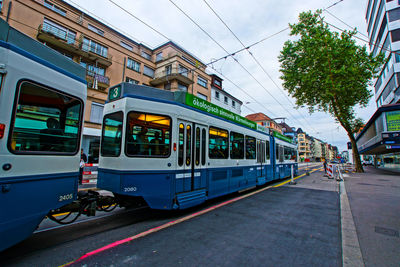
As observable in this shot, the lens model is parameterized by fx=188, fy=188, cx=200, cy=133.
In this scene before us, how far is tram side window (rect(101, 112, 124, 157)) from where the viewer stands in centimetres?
466

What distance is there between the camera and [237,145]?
7.95 metres

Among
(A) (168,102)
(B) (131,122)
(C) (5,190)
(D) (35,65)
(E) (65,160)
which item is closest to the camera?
(C) (5,190)

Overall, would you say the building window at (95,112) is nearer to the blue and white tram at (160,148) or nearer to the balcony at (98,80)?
the balcony at (98,80)

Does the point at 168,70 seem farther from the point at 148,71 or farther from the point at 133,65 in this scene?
the point at 133,65

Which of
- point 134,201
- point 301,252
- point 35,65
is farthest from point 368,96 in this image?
point 35,65

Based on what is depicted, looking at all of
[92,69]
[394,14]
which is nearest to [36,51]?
[92,69]

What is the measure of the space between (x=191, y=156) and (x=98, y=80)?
18.5 meters

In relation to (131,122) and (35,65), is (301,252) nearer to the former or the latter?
(131,122)

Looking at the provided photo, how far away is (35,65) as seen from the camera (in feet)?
9.77

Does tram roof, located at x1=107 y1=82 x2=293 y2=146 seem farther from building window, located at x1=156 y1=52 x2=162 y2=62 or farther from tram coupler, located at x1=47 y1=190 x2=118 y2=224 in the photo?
building window, located at x1=156 y1=52 x2=162 y2=62

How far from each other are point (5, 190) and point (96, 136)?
17.7 m

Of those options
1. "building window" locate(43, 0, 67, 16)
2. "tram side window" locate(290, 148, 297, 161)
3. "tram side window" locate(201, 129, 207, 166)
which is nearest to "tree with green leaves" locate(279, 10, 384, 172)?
"tram side window" locate(290, 148, 297, 161)

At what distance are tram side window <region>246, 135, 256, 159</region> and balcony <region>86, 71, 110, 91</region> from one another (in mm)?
17302

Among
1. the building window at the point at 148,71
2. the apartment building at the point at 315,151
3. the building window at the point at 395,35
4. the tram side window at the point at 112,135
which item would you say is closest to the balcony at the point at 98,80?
the building window at the point at 148,71
